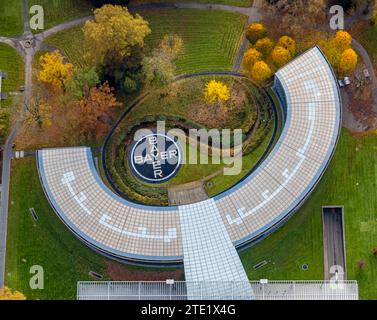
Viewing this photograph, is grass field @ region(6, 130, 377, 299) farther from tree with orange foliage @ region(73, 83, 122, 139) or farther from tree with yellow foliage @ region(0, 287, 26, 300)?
tree with orange foliage @ region(73, 83, 122, 139)

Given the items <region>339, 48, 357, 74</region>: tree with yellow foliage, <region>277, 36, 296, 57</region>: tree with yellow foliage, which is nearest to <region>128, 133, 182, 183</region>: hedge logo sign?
<region>277, 36, 296, 57</region>: tree with yellow foliage

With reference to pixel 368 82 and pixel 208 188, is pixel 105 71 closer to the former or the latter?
pixel 208 188

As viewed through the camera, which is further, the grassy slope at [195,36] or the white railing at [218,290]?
the grassy slope at [195,36]

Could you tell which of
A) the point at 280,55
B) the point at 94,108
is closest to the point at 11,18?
the point at 94,108

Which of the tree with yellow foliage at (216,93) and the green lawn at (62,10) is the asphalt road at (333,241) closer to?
the tree with yellow foliage at (216,93)

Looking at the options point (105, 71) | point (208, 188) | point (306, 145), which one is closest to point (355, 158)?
point (306, 145)

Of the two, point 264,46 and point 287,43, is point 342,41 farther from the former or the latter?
point 264,46

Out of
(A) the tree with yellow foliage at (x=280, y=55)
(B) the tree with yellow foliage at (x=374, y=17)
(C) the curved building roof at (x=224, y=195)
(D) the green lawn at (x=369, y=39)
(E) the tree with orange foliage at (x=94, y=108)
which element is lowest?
(C) the curved building roof at (x=224, y=195)

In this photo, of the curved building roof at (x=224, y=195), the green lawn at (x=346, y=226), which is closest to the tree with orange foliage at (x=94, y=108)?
the curved building roof at (x=224, y=195)
